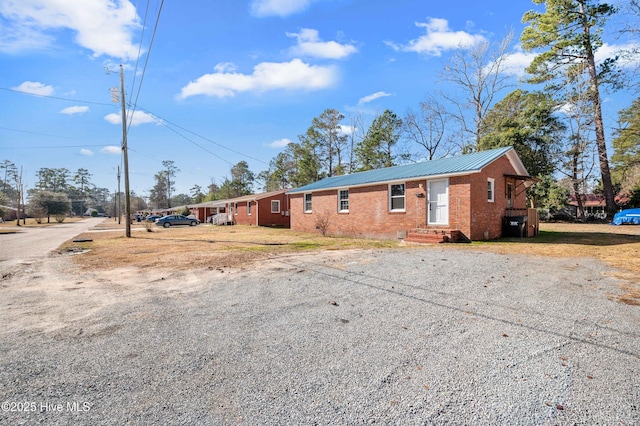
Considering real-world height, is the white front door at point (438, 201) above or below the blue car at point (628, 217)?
above

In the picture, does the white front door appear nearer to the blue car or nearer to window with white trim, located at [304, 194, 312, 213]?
window with white trim, located at [304, 194, 312, 213]

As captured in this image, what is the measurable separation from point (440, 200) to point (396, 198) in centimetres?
221

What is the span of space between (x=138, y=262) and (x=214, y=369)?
7.50 metres

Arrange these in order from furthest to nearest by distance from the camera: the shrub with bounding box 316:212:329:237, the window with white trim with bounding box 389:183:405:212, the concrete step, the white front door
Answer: the shrub with bounding box 316:212:329:237, the window with white trim with bounding box 389:183:405:212, the white front door, the concrete step

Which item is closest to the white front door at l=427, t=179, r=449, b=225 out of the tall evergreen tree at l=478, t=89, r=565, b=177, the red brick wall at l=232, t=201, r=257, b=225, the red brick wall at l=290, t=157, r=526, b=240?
the red brick wall at l=290, t=157, r=526, b=240

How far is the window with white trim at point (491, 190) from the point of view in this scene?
44.3ft

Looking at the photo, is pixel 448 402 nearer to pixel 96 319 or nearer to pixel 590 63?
pixel 96 319

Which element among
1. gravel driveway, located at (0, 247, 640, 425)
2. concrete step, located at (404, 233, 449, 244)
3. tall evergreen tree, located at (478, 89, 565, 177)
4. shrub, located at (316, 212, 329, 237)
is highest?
tall evergreen tree, located at (478, 89, 565, 177)

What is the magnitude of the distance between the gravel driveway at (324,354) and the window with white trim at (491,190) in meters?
8.49

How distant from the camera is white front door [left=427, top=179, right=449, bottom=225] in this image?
507 inches

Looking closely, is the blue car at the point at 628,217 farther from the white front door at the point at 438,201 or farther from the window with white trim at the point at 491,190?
the white front door at the point at 438,201

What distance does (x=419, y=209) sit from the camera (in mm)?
13625

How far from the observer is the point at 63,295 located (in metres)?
5.34

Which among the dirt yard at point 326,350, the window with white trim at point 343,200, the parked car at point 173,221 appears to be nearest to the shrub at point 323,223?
the window with white trim at point 343,200
